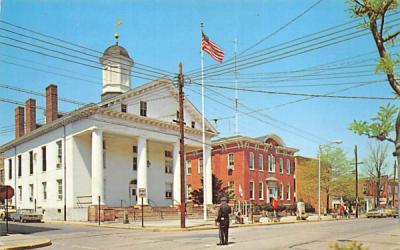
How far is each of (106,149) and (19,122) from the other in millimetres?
16550

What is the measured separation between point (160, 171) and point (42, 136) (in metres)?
12.3

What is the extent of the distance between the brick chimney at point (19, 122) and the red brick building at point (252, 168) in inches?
815

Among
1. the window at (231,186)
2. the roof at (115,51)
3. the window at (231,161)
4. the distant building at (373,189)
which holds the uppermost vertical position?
the roof at (115,51)

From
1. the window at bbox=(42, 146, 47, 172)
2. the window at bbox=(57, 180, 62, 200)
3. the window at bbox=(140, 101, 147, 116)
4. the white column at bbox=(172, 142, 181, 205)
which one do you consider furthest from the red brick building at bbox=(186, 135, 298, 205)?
the window at bbox=(42, 146, 47, 172)

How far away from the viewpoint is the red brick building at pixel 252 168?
57.1 metres

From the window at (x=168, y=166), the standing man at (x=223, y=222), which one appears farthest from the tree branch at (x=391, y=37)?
the window at (x=168, y=166)

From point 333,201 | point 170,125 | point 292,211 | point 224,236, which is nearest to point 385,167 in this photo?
point 333,201

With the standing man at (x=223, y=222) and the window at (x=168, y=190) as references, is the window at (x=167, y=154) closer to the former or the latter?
the window at (x=168, y=190)

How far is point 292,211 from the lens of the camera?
55.6m

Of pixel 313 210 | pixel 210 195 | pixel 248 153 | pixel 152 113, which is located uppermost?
pixel 152 113

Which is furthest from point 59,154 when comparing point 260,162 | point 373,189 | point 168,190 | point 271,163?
point 373,189

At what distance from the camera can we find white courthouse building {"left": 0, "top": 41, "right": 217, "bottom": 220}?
130 feet

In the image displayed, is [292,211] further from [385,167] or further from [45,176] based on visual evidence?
[45,176]

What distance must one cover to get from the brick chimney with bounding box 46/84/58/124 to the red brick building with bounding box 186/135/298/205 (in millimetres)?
19906
